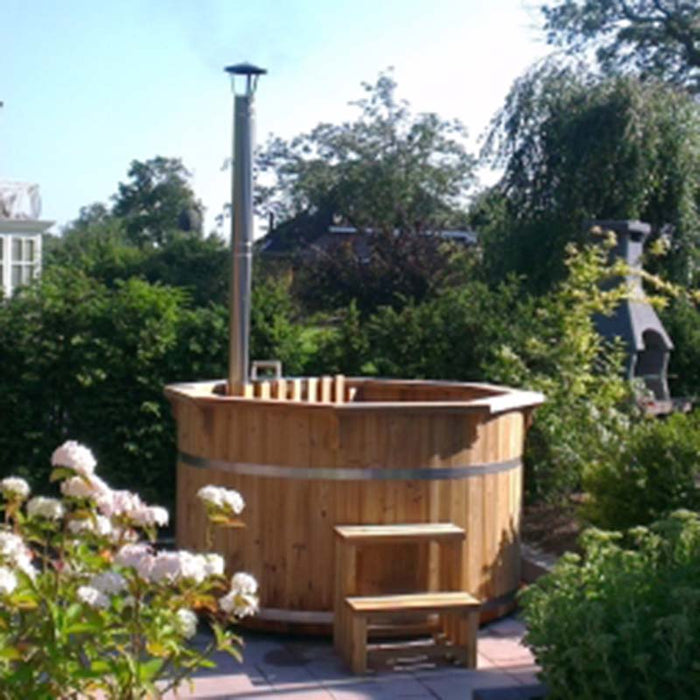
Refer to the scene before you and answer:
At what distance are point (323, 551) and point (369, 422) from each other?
28.0 inches

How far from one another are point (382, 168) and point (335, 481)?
30431 millimetres

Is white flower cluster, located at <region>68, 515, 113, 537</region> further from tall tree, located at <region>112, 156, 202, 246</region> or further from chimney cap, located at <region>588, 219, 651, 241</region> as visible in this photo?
tall tree, located at <region>112, 156, 202, 246</region>

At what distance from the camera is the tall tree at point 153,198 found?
5978cm

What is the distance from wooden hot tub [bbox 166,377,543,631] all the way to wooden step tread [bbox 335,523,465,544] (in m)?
0.07

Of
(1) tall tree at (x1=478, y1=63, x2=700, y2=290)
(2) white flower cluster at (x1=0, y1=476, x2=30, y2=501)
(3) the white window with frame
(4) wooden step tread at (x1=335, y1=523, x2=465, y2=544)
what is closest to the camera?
(2) white flower cluster at (x1=0, y1=476, x2=30, y2=501)

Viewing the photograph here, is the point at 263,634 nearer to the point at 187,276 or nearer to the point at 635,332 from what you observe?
the point at 635,332

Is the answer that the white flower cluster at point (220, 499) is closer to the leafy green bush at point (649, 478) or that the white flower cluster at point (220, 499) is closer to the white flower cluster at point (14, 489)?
the white flower cluster at point (14, 489)

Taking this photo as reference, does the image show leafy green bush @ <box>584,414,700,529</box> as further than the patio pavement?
Yes

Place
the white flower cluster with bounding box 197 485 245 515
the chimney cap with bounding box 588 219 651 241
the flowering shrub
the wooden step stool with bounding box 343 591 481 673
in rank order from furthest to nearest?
the chimney cap with bounding box 588 219 651 241, the wooden step stool with bounding box 343 591 481 673, the white flower cluster with bounding box 197 485 245 515, the flowering shrub

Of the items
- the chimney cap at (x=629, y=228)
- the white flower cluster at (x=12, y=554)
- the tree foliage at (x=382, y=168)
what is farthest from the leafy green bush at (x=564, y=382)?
the tree foliage at (x=382, y=168)

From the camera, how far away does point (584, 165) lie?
1321 centimetres

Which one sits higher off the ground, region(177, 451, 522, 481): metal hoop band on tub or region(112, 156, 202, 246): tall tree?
region(112, 156, 202, 246): tall tree

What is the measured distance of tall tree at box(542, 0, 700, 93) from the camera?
23719mm

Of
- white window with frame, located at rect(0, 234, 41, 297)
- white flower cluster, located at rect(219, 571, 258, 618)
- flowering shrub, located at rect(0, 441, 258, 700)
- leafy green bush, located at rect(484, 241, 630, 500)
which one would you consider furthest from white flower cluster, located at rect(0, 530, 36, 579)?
white window with frame, located at rect(0, 234, 41, 297)
